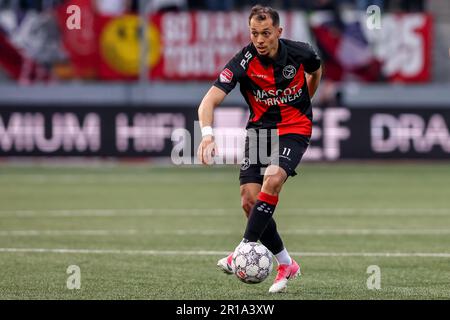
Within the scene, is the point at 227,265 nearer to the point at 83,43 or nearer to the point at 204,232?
the point at 204,232

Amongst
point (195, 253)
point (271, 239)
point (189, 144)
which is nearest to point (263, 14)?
point (271, 239)

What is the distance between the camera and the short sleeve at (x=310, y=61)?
9.53 metres

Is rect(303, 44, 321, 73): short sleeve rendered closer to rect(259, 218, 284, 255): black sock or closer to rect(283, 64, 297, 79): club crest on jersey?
rect(283, 64, 297, 79): club crest on jersey

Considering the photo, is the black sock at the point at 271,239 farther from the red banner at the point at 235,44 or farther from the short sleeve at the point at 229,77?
the red banner at the point at 235,44

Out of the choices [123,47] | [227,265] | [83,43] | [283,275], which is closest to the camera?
[227,265]

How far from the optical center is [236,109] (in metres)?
24.5

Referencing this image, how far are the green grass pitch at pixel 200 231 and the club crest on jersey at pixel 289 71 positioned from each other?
5.54 feet

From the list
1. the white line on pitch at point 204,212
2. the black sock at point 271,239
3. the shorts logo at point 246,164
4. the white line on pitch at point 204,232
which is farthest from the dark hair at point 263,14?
the white line on pitch at point 204,212

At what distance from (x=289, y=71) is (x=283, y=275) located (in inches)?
64.1

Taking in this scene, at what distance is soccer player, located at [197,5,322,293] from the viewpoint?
917cm

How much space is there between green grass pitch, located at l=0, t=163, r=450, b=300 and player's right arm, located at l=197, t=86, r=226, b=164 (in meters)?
1.05

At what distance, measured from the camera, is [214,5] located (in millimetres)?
28828
